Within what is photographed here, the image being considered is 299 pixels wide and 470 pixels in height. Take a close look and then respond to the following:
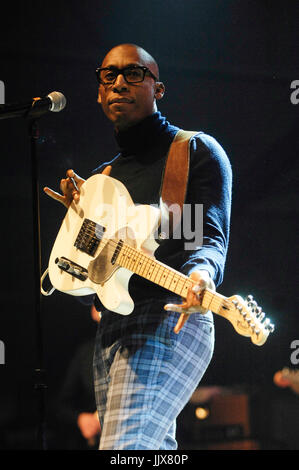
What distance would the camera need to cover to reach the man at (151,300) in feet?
6.66

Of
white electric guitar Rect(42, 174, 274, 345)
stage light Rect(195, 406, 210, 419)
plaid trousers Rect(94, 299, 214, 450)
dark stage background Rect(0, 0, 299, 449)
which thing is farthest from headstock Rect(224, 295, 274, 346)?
stage light Rect(195, 406, 210, 419)

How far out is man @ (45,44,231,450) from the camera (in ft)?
6.66

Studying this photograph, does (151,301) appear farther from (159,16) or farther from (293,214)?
(159,16)

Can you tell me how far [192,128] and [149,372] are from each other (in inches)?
98.7

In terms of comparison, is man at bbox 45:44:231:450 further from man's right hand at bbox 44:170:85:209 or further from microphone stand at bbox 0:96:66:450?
microphone stand at bbox 0:96:66:450

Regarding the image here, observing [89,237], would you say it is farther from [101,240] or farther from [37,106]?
[37,106]

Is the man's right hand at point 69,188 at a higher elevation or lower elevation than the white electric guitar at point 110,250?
higher

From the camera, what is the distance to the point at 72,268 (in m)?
2.42

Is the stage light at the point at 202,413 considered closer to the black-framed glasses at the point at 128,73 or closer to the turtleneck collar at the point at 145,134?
the turtleneck collar at the point at 145,134

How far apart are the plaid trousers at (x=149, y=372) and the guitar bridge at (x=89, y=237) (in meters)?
0.30

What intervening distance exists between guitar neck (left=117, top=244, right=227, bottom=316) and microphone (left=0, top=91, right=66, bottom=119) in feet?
2.06

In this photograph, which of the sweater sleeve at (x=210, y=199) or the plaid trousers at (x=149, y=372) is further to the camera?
the sweater sleeve at (x=210, y=199)

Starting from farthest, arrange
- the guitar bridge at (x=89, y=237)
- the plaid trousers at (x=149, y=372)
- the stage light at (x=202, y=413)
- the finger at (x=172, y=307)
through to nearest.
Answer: the stage light at (x=202, y=413)
the guitar bridge at (x=89, y=237)
the plaid trousers at (x=149, y=372)
the finger at (x=172, y=307)

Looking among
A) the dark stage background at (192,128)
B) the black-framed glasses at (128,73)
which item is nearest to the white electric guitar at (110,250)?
the black-framed glasses at (128,73)
